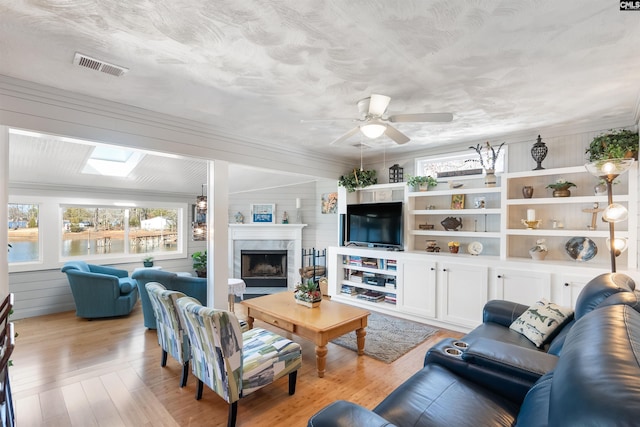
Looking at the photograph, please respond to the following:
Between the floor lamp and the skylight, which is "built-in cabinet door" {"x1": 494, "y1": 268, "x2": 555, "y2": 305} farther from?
the skylight

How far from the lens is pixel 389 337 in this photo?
156 inches

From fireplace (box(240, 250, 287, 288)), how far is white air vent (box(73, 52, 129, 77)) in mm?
4954

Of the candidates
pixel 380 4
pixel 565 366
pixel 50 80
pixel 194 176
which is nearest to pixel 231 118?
pixel 50 80

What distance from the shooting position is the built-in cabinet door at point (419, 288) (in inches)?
174

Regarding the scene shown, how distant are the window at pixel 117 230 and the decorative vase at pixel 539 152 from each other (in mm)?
6782

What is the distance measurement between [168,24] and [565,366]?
2524 millimetres

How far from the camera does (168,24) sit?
1820 mm

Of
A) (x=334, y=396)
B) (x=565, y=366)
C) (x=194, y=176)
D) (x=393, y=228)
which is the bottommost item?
(x=334, y=396)

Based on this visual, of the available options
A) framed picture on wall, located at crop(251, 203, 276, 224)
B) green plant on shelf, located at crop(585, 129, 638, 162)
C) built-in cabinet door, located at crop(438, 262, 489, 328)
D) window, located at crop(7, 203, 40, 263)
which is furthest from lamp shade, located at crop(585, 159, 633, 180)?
window, located at crop(7, 203, 40, 263)

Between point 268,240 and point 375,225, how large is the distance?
8.87 feet

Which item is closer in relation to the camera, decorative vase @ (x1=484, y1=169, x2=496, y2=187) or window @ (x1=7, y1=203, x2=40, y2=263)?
decorative vase @ (x1=484, y1=169, x2=496, y2=187)

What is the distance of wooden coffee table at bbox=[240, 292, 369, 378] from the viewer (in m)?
3.02

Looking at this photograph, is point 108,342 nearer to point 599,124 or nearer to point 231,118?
point 231,118

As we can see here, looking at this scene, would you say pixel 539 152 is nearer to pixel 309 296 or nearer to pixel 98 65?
pixel 309 296
